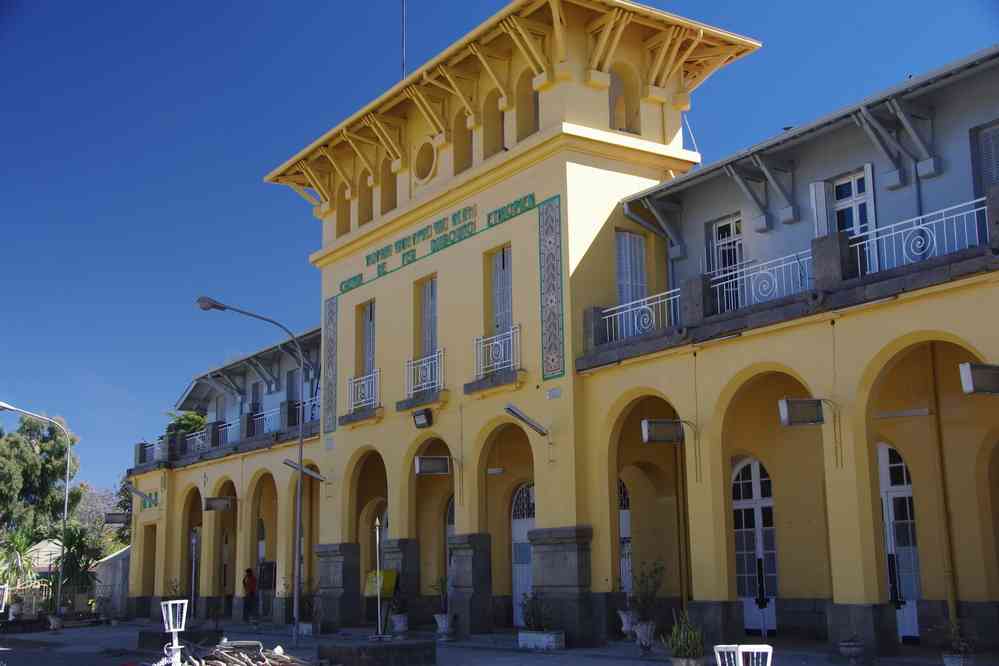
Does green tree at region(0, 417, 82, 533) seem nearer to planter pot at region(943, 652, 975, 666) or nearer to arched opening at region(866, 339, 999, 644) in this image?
arched opening at region(866, 339, 999, 644)

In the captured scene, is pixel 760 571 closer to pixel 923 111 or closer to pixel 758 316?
pixel 758 316

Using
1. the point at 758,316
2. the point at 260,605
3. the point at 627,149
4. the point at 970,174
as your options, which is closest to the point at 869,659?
the point at 758,316

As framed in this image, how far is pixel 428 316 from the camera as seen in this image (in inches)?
974

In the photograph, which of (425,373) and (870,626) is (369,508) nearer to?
(425,373)

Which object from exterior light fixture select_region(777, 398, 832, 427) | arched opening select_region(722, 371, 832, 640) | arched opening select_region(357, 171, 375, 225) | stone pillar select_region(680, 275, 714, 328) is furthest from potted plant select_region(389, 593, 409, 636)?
exterior light fixture select_region(777, 398, 832, 427)

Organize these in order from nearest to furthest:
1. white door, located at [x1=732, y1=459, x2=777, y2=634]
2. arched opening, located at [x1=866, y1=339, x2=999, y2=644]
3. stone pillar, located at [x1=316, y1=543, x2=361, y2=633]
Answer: arched opening, located at [x1=866, y1=339, x2=999, y2=644] → white door, located at [x1=732, y1=459, x2=777, y2=634] → stone pillar, located at [x1=316, y1=543, x2=361, y2=633]

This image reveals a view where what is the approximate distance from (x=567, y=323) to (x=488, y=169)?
385cm

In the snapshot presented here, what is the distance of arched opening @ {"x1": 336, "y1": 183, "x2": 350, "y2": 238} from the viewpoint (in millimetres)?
28203

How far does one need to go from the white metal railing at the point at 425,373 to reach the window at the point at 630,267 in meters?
4.40

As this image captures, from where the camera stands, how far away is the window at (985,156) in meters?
15.9

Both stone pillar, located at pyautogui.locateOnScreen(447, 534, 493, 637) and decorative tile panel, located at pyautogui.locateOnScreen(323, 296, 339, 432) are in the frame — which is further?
decorative tile panel, located at pyautogui.locateOnScreen(323, 296, 339, 432)

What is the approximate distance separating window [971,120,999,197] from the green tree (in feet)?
157

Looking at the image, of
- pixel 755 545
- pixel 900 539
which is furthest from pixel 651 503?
pixel 900 539

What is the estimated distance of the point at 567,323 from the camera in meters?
20.2
